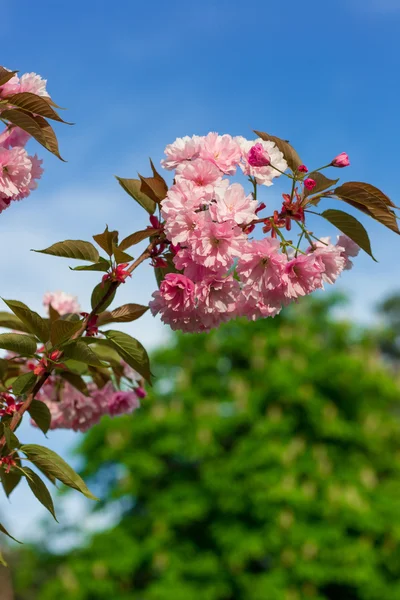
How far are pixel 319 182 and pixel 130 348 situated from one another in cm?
72

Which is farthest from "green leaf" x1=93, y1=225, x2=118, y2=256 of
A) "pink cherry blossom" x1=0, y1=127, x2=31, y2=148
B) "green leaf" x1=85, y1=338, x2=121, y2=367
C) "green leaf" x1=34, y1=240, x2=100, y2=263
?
"green leaf" x1=85, y1=338, x2=121, y2=367

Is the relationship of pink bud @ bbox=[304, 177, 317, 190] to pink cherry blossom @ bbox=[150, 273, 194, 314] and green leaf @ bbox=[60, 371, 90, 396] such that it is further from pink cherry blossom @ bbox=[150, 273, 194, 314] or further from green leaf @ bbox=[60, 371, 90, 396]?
green leaf @ bbox=[60, 371, 90, 396]

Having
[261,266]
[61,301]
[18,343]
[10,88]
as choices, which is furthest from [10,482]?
[10,88]

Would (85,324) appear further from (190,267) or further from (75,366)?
(75,366)

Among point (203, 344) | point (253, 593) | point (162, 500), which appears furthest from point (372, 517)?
point (203, 344)

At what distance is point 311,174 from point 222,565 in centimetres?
1513

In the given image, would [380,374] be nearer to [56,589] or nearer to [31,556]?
[56,589]

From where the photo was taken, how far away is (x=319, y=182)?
79.0 inches

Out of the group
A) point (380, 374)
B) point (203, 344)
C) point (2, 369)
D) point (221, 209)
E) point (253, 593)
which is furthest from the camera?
point (203, 344)

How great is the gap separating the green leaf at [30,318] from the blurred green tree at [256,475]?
1324cm

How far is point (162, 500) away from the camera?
16422mm

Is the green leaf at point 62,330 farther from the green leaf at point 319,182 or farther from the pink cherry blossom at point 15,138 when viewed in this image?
the green leaf at point 319,182

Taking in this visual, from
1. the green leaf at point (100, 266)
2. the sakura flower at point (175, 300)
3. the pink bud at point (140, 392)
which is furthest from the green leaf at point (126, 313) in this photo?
the pink bud at point (140, 392)

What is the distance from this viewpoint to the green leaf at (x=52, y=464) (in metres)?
1.90
